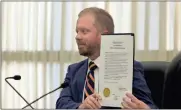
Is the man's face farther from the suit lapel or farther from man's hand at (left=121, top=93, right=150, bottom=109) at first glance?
man's hand at (left=121, top=93, right=150, bottom=109)

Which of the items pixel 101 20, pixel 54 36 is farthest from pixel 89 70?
pixel 54 36

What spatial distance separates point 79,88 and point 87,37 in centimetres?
18

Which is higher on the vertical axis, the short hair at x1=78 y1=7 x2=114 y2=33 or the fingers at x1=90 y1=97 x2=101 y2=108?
the short hair at x1=78 y1=7 x2=114 y2=33

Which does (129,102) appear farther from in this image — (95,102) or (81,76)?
(81,76)

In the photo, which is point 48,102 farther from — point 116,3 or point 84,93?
point 84,93

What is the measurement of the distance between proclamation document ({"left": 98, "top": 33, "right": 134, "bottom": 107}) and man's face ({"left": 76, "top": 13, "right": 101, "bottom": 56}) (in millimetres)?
182

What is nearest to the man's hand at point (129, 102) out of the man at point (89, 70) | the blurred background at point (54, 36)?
the man at point (89, 70)

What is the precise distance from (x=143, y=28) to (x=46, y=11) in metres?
0.80

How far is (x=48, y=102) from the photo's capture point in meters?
2.48

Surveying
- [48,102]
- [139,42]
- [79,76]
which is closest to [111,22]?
[79,76]

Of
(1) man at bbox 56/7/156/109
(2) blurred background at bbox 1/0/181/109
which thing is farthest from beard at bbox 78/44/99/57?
(2) blurred background at bbox 1/0/181/109

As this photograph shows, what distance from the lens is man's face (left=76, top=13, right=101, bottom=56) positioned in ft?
3.15

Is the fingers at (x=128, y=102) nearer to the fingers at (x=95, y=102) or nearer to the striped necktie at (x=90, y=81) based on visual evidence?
the fingers at (x=95, y=102)

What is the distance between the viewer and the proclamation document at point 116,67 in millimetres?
754
